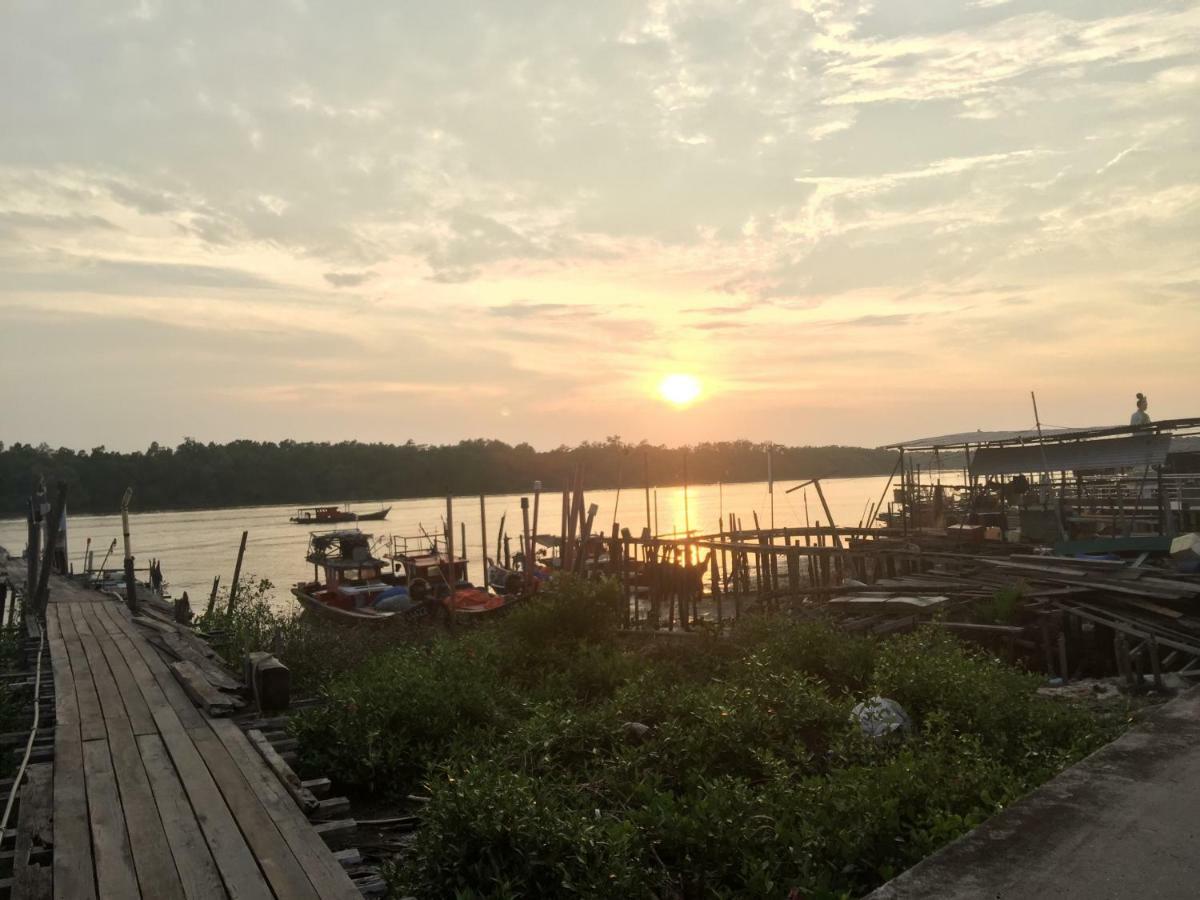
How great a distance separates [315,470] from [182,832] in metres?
114

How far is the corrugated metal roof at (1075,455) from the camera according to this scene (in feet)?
78.5

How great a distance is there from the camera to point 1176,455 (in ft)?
111

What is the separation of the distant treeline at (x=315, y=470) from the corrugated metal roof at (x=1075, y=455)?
58.4 metres

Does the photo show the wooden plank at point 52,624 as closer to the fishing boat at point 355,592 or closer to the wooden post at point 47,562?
the wooden post at point 47,562

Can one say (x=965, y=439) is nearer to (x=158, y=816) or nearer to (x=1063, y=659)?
(x=1063, y=659)

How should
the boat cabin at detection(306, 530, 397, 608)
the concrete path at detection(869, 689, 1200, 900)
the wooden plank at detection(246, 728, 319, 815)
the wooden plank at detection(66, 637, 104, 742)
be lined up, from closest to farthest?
the concrete path at detection(869, 689, 1200, 900) < the wooden plank at detection(246, 728, 319, 815) < the wooden plank at detection(66, 637, 104, 742) < the boat cabin at detection(306, 530, 397, 608)

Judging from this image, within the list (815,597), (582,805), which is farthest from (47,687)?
(815,597)

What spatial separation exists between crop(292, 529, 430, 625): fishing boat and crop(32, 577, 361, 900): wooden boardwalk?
14.8m

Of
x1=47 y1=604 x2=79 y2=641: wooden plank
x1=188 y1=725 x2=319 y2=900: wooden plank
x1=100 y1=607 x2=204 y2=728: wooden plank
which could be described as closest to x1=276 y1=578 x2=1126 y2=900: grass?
x1=188 y1=725 x2=319 y2=900: wooden plank

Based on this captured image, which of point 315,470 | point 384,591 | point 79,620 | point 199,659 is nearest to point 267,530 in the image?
point 315,470

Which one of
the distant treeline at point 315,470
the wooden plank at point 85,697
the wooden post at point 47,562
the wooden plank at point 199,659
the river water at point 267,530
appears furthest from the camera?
the distant treeline at point 315,470

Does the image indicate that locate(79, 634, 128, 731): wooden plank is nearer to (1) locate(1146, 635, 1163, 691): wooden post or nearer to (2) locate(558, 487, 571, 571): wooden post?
(2) locate(558, 487, 571, 571): wooden post

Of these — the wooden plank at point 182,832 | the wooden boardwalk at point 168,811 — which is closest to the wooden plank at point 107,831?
the wooden boardwalk at point 168,811

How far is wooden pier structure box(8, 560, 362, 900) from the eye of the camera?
5.11 metres
